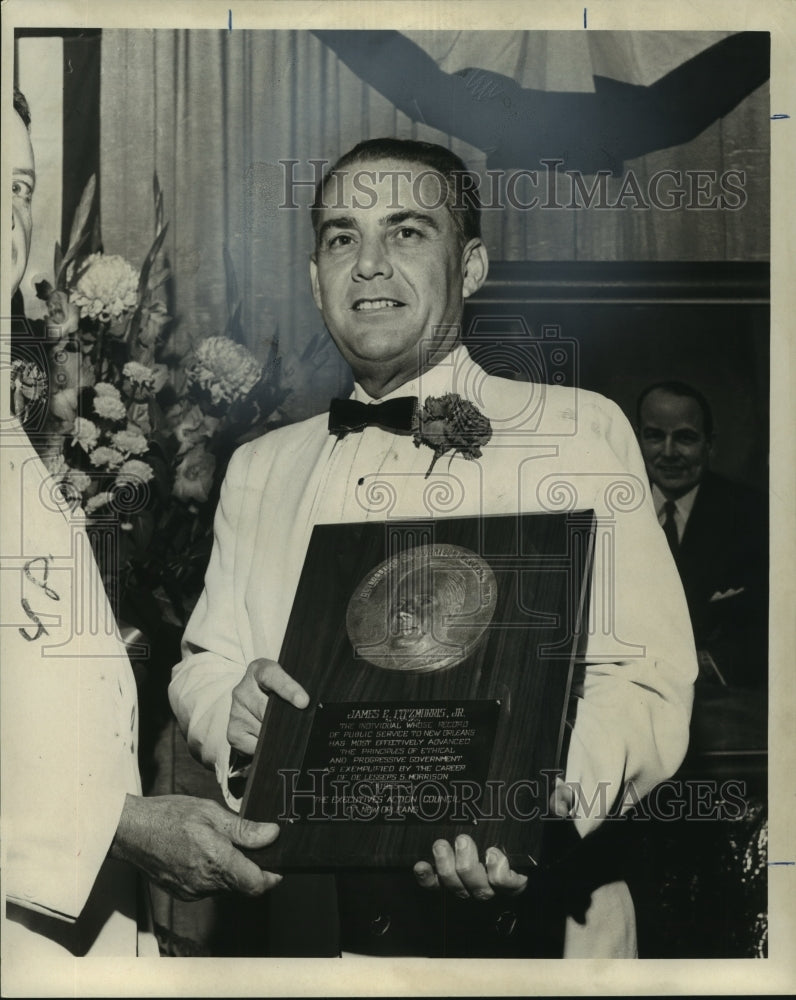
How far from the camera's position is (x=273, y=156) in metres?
5.39

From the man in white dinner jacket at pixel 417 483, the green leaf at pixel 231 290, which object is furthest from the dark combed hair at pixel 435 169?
the green leaf at pixel 231 290

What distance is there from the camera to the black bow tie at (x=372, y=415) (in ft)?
17.2

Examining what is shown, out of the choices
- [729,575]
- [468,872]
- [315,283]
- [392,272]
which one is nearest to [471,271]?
[392,272]

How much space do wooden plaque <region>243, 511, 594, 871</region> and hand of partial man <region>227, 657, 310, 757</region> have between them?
0.04 metres

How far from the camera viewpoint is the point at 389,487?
5215mm

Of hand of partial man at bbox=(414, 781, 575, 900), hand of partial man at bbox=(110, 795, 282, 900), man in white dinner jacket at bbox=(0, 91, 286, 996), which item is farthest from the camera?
man in white dinner jacket at bbox=(0, 91, 286, 996)

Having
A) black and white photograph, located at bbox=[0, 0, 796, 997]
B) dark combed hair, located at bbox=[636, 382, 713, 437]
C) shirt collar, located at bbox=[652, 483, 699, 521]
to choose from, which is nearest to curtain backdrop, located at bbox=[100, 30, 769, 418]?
black and white photograph, located at bbox=[0, 0, 796, 997]

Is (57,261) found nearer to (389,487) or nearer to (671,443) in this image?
(389,487)

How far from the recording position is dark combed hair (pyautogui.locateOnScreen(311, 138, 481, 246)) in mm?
5336

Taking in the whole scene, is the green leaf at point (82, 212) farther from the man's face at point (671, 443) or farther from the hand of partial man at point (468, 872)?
the hand of partial man at point (468, 872)

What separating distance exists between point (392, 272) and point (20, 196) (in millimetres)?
1366

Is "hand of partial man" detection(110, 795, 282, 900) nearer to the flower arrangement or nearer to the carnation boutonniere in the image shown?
the flower arrangement

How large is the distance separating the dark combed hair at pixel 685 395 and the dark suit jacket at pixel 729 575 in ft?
0.59

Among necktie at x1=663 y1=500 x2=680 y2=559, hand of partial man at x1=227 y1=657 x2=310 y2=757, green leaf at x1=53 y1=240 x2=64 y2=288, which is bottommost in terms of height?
hand of partial man at x1=227 y1=657 x2=310 y2=757
